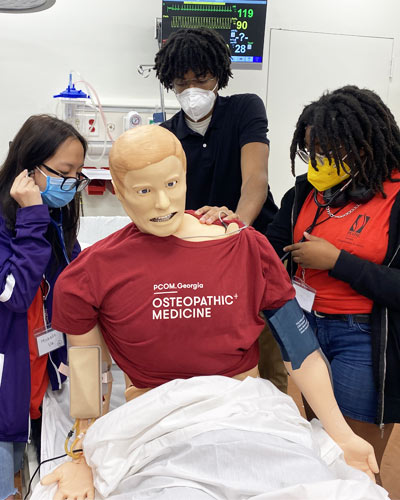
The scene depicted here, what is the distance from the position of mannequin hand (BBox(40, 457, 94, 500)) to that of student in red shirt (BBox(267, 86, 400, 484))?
2.50 ft

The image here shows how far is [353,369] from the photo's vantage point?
1438 millimetres

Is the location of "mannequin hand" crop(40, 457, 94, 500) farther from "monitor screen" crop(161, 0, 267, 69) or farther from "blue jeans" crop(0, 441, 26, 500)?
"monitor screen" crop(161, 0, 267, 69)

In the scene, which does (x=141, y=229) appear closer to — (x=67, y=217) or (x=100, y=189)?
(x=67, y=217)

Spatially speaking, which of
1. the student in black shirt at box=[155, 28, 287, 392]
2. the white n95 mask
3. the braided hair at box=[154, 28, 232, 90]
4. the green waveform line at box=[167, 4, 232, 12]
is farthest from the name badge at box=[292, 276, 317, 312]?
the green waveform line at box=[167, 4, 232, 12]

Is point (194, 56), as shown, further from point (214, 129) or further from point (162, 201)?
point (162, 201)

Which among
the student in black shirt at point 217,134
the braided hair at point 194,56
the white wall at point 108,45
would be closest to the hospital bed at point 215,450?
the student in black shirt at point 217,134

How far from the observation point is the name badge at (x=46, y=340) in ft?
4.60

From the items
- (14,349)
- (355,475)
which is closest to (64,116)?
(14,349)

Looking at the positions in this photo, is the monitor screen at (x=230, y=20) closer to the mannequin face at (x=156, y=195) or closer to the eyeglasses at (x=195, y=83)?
the eyeglasses at (x=195, y=83)

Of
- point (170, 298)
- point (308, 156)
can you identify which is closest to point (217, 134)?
point (308, 156)

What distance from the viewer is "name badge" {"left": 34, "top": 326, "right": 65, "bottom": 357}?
55.2 inches

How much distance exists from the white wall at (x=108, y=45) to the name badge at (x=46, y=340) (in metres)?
2.22

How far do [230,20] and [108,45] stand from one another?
0.88 m

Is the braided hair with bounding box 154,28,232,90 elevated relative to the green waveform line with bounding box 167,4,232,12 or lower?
lower
